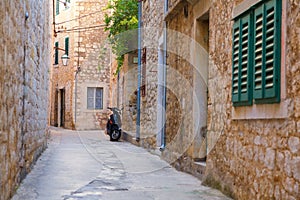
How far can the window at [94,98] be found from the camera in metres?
23.7

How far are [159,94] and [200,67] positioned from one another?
133 inches

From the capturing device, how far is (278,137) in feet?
12.1

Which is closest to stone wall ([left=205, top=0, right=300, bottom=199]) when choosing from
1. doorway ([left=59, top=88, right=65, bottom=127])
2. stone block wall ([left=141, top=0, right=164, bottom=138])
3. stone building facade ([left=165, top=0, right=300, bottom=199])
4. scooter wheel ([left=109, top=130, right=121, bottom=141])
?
stone building facade ([left=165, top=0, right=300, bottom=199])

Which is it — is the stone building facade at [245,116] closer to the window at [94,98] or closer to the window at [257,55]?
the window at [257,55]

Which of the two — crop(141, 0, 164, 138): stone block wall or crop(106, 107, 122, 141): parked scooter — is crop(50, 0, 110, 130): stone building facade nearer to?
crop(106, 107, 122, 141): parked scooter

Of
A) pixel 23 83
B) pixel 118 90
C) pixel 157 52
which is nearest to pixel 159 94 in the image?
pixel 157 52

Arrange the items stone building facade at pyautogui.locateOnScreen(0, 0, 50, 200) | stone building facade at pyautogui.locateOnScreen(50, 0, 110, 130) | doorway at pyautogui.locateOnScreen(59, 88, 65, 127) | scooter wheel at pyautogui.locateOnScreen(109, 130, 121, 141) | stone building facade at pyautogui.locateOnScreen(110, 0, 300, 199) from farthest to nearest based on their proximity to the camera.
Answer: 1. doorway at pyautogui.locateOnScreen(59, 88, 65, 127)
2. stone building facade at pyautogui.locateOnScreen(50, 0, 110, 130)
3. scooter wheel at pyautogui.locateOnScreen(109, 130, 121, 141)
4. stone building facade at pyautogui.locateOnScreen(0, 0, 50, 200)
5. stone building facade at pyautogui.locateOnScreen(110, 0, 300, 199)

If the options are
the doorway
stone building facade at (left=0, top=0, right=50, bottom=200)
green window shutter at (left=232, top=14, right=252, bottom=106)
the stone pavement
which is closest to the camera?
stone building facade at (left=0, top=0, right=50, bottom=200)

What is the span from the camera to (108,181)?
6152 millimetres

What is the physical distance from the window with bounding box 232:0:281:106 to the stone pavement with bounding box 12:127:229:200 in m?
1.32

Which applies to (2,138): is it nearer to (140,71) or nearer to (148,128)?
(148,128)

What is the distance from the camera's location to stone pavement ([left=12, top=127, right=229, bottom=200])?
198 inches

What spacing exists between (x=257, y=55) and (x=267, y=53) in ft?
0.95

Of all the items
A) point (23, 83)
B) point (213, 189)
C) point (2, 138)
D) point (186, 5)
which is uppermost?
point (186, 5)
